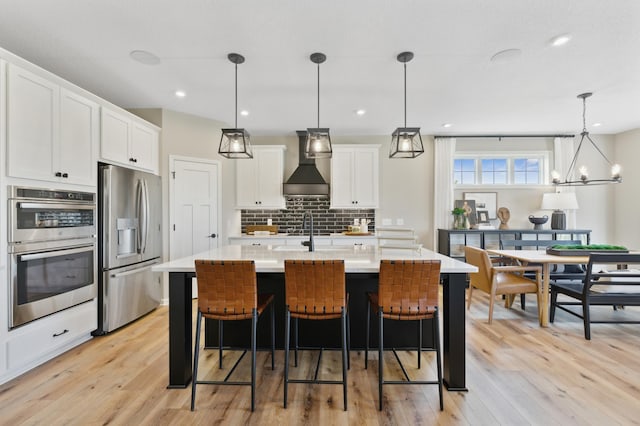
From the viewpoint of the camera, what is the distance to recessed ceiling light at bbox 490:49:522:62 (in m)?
2.60

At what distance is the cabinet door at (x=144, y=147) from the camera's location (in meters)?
3.56

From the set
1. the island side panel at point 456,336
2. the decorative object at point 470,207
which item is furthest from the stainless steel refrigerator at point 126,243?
the decorative object at point 470,207

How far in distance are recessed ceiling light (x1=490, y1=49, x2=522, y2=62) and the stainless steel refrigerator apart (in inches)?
153

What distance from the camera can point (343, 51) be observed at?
8.55 feet

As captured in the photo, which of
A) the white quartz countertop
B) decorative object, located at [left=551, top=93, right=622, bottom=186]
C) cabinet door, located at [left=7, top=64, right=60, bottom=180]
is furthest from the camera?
decorative object, located at [left=551, top=93, right=622, bottom=186]

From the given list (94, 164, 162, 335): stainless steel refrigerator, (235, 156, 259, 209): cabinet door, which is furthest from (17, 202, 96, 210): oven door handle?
(235, 156, 259, 209): cabinet door

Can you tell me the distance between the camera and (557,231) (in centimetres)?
493

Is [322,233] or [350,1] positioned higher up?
[350,1]

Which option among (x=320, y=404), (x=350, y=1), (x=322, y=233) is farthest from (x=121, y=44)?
(x=322, y=233)

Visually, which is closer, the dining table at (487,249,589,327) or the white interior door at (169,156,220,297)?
the dining table at (487,249,589,327)

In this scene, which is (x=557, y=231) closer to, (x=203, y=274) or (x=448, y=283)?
(x=448, y=283)

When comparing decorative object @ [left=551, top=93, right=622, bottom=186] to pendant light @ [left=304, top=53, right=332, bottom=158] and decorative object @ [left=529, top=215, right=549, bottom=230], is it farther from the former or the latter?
pendant light @ [left=304, top=53, right=332, bottom=158]

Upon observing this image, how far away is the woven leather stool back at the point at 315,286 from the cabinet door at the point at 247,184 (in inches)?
136

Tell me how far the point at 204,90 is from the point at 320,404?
133 inches
